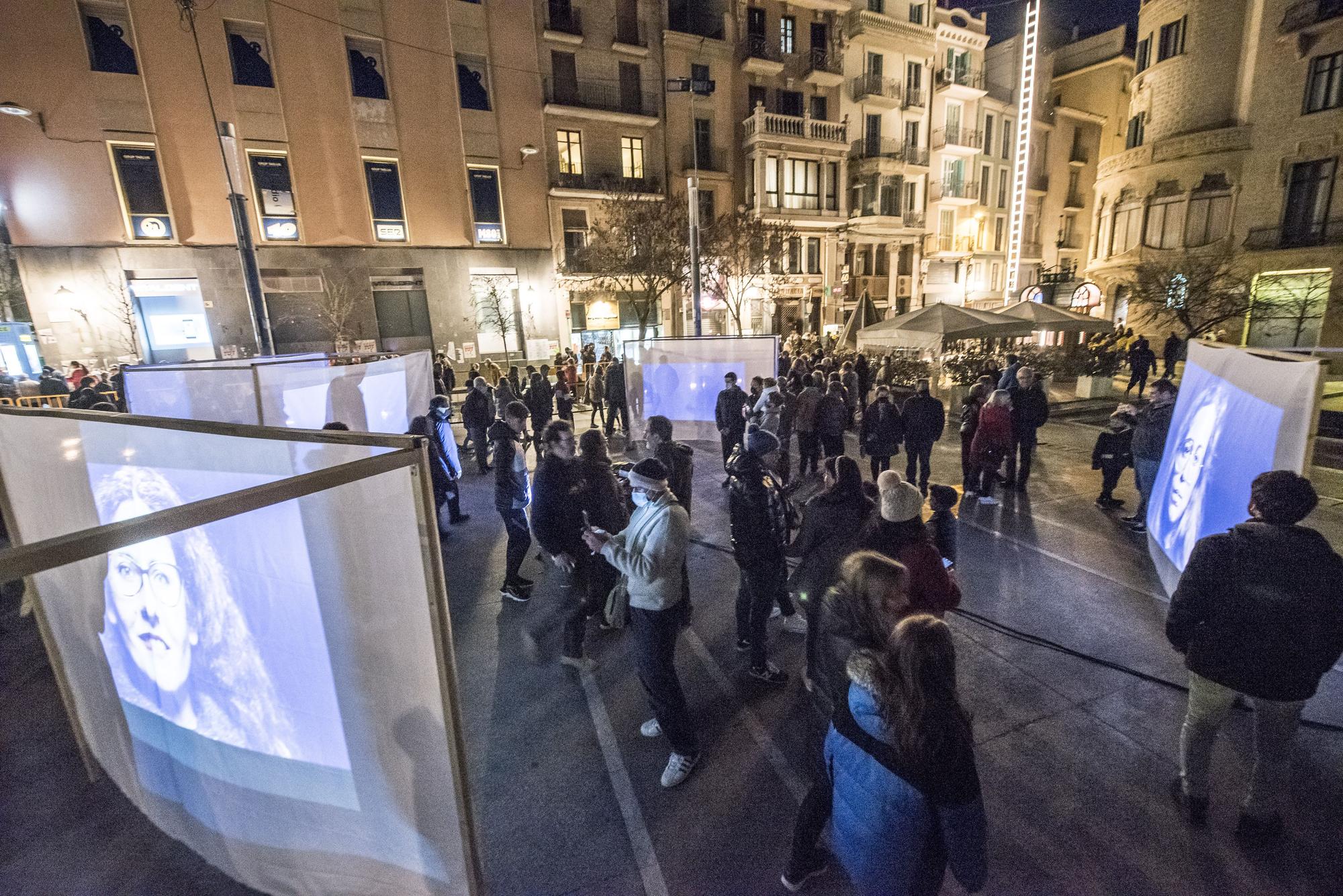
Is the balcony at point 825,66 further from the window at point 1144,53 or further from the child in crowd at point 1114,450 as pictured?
the child in crowd at point 1114,450

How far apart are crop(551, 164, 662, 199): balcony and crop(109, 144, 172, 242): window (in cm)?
1348

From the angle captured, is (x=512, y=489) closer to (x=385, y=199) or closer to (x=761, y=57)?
(x=385, y=199)

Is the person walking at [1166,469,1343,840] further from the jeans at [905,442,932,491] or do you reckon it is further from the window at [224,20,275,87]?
the window at [224,20,275,87]

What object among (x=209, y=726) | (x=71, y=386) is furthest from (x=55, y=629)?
(x=71, y=386)

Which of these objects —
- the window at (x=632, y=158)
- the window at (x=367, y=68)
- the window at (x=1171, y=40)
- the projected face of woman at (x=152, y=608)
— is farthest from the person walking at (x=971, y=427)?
the window at (x=1171, y=40)

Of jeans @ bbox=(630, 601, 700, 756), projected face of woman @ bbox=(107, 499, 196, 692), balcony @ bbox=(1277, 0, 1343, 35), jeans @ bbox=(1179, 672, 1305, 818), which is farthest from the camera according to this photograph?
balcony @ bbox=(1277, 0, 1343, 35)

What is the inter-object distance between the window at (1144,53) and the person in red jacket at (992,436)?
30503 millimetres

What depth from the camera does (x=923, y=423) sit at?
7.83 meters

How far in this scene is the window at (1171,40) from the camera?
24.4 metres

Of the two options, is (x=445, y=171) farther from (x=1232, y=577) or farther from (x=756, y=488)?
(x=1232, y=577)

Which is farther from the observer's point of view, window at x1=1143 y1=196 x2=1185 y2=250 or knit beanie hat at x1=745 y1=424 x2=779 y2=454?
window at x1=1143 y1=196 x2=1185 y2=250

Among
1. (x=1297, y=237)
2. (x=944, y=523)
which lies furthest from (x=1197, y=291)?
(x=944, y=523)

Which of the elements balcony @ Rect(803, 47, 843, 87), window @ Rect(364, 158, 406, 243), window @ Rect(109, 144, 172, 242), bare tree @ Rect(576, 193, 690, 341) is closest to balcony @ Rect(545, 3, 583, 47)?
bare tree @ Rect(576, 193, 690, 341)

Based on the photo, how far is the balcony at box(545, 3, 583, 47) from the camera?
78.2ft
